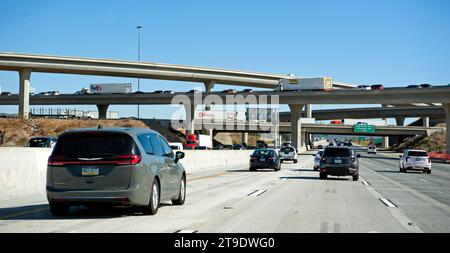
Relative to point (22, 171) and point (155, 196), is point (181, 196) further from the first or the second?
point (22, 171)

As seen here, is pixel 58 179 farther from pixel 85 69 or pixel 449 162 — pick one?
pixel 85 69

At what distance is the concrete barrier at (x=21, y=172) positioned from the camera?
16734 millimetres

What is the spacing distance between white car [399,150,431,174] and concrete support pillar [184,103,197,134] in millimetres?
57776

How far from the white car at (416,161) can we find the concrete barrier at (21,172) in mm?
29458

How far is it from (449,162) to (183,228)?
6719cm

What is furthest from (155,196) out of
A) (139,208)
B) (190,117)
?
(190,117)

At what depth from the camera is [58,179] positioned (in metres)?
12.2

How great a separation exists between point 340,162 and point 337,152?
0.49 metres

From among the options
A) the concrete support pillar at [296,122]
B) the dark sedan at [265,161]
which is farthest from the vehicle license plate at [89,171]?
the concrete support pillar at [296,122]

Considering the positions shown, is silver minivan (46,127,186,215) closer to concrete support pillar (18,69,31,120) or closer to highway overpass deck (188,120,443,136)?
concrete support pillar (18,69,31,120)

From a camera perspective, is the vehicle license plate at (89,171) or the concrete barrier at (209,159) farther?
the concrete barrier at (209,159)

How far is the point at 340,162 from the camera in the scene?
2902cm

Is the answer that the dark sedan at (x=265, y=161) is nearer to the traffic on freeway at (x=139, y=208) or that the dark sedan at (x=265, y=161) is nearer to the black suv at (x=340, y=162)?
the black suv at (x=340, y=162)
